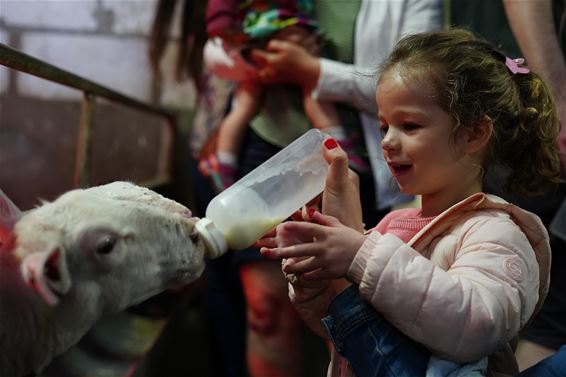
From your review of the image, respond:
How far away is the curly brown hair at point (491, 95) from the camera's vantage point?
2.16 feet

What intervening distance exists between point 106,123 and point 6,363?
750mm

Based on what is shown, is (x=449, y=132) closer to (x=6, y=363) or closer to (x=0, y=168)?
(x=6, y=363)

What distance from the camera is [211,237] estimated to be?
23.5 inches

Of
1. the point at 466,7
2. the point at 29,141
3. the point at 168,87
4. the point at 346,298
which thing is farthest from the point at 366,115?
the point at 168,87

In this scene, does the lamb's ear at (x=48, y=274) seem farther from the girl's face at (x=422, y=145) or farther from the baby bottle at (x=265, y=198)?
the girl's face at (x=422, y=145)

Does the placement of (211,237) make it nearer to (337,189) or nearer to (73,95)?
(337,189)

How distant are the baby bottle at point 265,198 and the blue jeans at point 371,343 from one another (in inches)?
4.7

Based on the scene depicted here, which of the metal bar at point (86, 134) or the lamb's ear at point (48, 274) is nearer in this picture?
the lamb's ear at point (48, 274)

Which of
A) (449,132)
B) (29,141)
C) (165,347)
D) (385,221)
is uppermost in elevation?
(449,132)

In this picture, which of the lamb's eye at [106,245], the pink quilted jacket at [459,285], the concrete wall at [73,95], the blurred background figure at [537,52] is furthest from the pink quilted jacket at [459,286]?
the concrete wall at [73,95]

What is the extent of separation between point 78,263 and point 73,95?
620mm

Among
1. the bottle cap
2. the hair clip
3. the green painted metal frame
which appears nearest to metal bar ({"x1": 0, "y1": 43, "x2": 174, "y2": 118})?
the green painted metal frame

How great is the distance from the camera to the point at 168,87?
1.99 metres

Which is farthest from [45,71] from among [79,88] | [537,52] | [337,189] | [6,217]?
[537,52]
